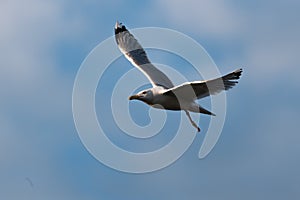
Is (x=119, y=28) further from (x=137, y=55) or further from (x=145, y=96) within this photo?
(x=145, y=96)

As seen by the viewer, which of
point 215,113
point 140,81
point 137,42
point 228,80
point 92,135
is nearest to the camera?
point 228,80

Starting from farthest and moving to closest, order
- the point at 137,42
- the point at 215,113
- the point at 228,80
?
the point at 137,42, the point at 215,113, the point at 228,80

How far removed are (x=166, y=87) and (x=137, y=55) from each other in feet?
12.2

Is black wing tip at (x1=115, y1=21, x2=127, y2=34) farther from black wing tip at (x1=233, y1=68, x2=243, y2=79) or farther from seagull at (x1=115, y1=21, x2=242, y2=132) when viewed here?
black wing tip at (x1=233, y1=68, x2=243, y2=79)

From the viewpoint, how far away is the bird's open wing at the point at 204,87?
25.6m

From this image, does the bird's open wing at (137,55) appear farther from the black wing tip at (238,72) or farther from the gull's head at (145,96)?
the black wing tip at (238,72)

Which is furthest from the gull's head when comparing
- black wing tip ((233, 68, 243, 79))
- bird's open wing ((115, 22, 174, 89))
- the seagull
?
black wing tip ((233, 68, 243, 79))

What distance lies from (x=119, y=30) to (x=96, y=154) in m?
7.24

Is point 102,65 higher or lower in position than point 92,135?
higher

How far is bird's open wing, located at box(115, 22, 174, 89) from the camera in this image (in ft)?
103

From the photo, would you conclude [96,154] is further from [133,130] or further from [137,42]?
[137,42]

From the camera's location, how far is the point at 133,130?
1148 inches

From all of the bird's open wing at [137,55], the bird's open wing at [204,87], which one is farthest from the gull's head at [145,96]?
the bird's open wing at [137,55]

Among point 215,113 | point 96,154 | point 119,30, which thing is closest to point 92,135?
point 96,154
